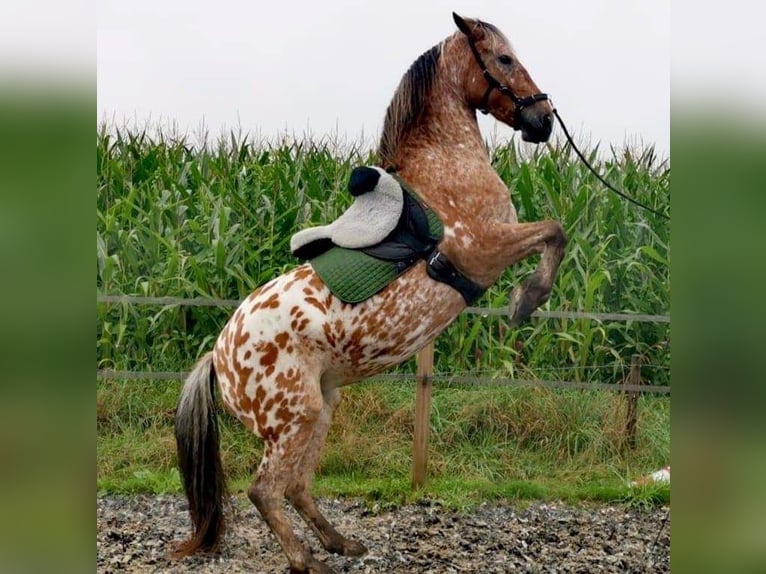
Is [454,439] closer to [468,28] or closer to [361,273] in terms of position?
[361,273]

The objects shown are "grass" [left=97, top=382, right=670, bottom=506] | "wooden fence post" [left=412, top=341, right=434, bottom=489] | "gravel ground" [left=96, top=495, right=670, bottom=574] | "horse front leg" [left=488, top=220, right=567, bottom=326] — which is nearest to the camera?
"horse front leg" [left=488, top=220, right=567, bottom=326]

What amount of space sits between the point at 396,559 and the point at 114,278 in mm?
2427

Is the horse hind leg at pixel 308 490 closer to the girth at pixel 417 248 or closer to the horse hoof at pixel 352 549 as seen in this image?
the horse hoof at pixel 352 549

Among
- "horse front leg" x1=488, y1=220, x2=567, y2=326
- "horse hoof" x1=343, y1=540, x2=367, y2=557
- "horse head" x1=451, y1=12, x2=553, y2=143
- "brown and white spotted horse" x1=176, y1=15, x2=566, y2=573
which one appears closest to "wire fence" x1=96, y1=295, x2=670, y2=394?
"horse hoof" x1=343, y1=540, x2=367, y2=557

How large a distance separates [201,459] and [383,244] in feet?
3.52

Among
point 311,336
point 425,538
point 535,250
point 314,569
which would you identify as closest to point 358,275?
point 311,336

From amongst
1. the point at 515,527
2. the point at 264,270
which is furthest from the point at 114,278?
the point at 515,527

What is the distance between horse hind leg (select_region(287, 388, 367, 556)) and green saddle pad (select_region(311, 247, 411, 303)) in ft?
1.61

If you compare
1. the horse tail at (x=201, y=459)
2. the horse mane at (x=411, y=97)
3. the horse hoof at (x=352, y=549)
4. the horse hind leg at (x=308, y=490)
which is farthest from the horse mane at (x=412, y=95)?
the horse hoof at (x=352, y=549)

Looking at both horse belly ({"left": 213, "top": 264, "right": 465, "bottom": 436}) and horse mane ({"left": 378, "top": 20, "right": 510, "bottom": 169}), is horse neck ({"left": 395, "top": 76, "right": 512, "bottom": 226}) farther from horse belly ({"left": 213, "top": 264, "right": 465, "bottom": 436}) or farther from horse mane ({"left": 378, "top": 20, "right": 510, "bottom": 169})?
horse belly ({"left": 213, "top": 264, "right": 465, "bottom": 436})

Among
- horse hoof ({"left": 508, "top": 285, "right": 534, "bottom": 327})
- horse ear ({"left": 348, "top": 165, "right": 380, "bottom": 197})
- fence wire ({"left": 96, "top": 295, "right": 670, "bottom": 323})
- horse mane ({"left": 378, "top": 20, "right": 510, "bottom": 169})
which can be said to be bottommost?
fence wire ({"left": 96, "top": 295, "right": 670, "bottom": 323})

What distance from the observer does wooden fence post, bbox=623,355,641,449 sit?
470cm

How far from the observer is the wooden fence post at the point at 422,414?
14.6 feet
